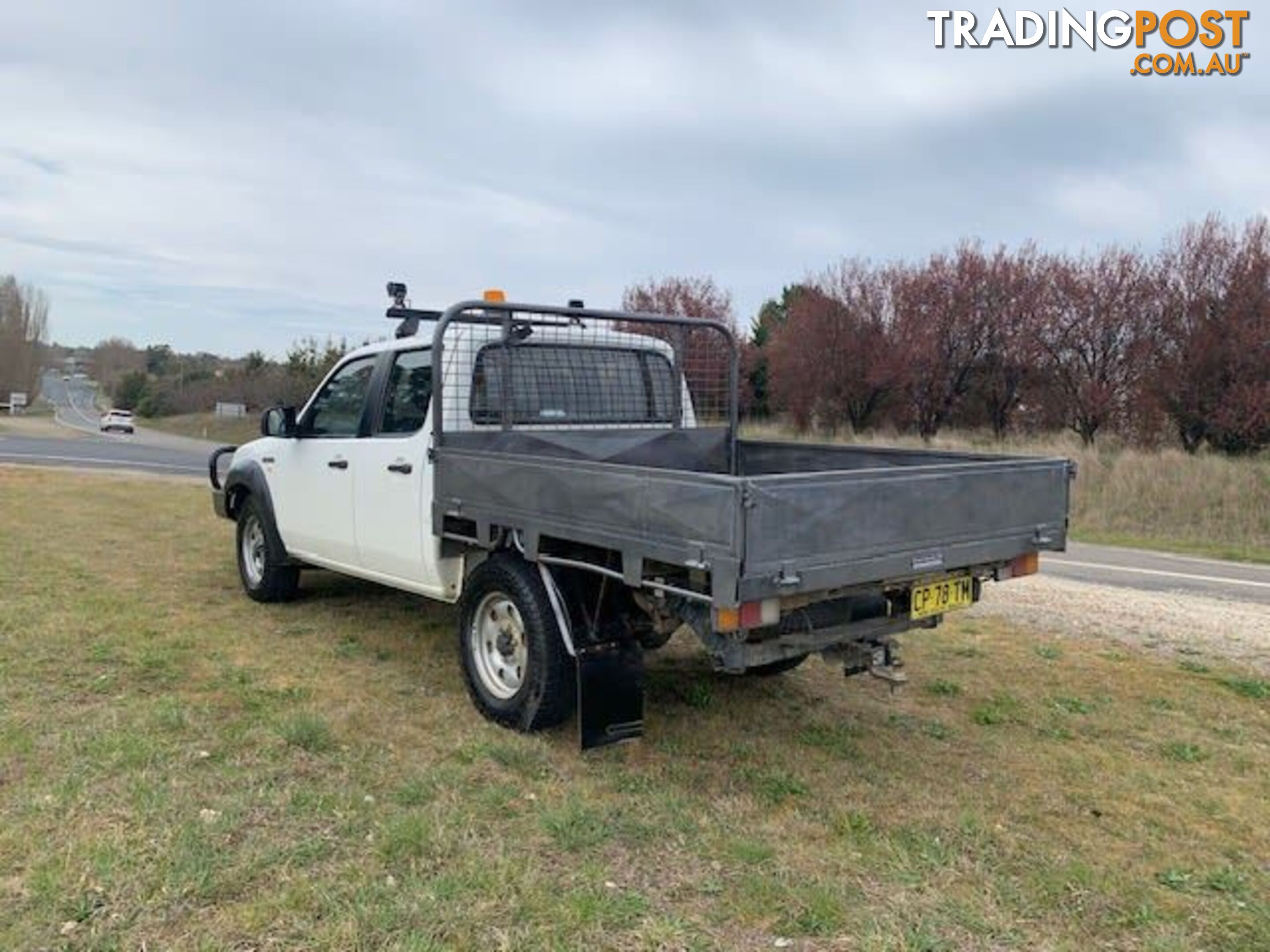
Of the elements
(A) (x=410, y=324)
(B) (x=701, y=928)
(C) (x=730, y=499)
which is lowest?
(B) (x=701, y=928)

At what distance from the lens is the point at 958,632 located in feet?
22.5

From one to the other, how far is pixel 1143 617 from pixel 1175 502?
9.70 m

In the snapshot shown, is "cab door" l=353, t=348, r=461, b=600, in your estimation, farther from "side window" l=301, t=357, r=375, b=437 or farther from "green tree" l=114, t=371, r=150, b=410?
"green tree" l=114, t=371, r=150, b=410

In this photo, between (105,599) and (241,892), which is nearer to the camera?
(241,892)

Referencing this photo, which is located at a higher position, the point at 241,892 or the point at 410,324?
the point at 410,324

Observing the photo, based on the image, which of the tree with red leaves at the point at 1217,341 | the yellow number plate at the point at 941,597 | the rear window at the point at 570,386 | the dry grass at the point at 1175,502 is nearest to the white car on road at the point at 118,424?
the dry grass at the point at 1175,502

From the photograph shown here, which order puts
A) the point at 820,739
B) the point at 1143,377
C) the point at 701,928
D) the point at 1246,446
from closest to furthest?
the point at 701,928
the point at 820,739
the point at 1246,446
the point at 1143,377

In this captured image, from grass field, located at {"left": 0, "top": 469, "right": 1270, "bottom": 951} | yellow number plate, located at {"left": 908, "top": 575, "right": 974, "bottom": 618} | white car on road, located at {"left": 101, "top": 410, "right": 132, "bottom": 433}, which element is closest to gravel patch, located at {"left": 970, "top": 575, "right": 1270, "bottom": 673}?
grass field, located at {"left": 0, "top": 469, "right": 1270, "bottom": 951}

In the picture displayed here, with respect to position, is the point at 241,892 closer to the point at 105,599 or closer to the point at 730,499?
the point at 730,499

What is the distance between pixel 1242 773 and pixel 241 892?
4115 mm

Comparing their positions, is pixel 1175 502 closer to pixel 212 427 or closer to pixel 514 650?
pixel 514 650

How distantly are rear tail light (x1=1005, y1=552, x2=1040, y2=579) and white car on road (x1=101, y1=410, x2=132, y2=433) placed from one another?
56.3 metres

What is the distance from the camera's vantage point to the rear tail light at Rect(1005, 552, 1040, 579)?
445 cm

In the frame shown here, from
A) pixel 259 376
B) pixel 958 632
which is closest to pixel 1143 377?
pixel 958 632
